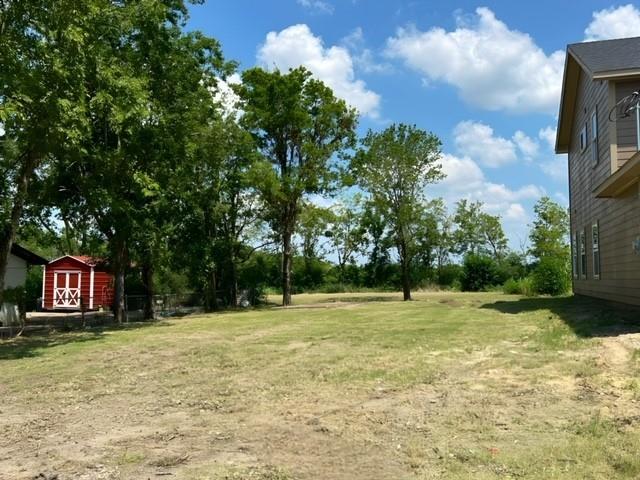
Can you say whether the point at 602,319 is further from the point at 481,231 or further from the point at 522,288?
the point at 481,231

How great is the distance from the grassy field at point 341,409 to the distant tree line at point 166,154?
5685 mm

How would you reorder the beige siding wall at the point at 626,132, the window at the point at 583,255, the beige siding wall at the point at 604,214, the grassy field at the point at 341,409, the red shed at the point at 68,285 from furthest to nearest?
the red shed at the point at 68,285
the window at the point at 583,255
the beige siding wall at the point at 626,132
the beige siding wall at the point at 604,214
the grassy field at the point at 341,409

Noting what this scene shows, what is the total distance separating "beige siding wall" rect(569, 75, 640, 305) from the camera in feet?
43.9

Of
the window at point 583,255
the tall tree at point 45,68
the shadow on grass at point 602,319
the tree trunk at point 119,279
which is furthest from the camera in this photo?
the tree trunk at point 119,279

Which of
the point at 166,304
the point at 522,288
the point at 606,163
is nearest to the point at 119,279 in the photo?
the point at 166,304

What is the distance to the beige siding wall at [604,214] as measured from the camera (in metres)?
13.4

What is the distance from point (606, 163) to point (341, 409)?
39.0ft

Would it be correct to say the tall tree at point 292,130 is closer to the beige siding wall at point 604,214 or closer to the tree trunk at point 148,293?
the tree trunk at point 148,293

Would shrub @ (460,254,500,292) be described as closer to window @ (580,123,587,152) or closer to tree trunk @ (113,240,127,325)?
window @ (580,123,587,152)

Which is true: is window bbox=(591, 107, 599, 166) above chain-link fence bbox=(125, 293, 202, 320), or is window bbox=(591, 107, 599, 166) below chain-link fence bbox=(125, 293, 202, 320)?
above

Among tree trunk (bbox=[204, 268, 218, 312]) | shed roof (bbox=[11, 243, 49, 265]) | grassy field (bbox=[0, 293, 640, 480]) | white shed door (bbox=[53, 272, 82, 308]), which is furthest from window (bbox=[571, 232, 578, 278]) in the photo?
white shed door (bbox=[53, 272, 82, 308])

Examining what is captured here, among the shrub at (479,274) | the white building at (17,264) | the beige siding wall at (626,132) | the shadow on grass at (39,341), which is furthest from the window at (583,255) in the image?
the shrub at (479,274)

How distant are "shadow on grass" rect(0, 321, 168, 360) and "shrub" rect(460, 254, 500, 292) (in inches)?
1234

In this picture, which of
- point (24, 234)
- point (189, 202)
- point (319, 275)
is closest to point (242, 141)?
point (189, 202)
